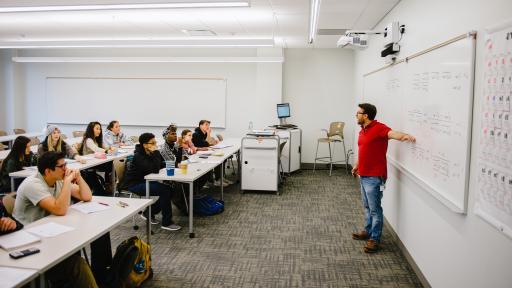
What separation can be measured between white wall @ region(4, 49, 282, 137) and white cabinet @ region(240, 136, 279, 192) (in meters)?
2.69

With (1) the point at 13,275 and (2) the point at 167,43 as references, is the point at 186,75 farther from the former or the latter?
(1) the point at 13,275

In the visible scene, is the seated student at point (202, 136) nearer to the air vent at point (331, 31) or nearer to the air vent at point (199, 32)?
the air vent at point (199, 32)

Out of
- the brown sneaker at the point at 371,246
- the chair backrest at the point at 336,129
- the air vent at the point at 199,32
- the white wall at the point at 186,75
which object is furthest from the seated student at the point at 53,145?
the chair backrest at the point at 336,129

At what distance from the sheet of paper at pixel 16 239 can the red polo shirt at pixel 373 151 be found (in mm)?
3068

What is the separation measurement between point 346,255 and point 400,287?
0.78m

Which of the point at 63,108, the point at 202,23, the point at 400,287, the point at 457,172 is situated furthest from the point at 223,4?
the point at 63,108

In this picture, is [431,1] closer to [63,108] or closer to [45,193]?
[45,193]

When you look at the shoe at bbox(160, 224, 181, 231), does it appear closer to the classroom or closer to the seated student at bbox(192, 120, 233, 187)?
the classroom

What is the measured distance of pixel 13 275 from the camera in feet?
6.68

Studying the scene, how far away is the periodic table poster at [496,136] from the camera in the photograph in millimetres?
2043

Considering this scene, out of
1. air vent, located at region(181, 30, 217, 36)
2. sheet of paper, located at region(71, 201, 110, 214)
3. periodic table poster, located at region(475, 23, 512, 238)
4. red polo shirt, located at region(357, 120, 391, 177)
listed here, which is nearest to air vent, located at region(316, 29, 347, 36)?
air vent, located at region(181, 30, 217, 36)

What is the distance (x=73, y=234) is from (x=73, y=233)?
0.02 meters

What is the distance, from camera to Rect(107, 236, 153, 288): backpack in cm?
320

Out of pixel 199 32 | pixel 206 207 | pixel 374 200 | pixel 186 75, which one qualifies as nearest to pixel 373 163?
pixel 374 200
